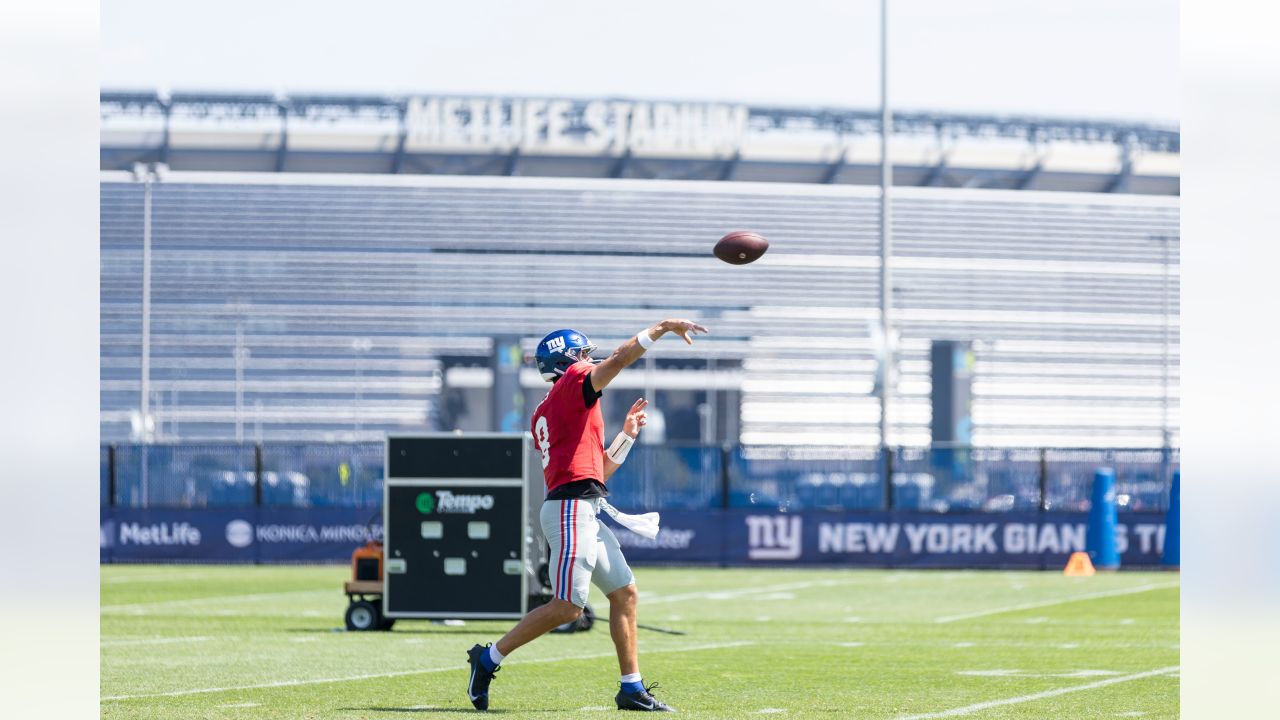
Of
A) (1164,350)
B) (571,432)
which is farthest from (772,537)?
(1164,350)

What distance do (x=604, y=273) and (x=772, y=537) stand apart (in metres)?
59.2

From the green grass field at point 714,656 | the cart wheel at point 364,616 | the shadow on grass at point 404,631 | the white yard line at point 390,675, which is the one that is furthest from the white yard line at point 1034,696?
the cart wheel at point 364,616

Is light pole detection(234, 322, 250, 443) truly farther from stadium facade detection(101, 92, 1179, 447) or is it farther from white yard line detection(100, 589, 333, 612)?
white yard line detection(100, 589, 333, 612)

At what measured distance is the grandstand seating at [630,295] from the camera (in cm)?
8156

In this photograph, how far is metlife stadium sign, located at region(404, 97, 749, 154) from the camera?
92.6 metres

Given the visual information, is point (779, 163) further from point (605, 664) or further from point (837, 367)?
point (605, 664)

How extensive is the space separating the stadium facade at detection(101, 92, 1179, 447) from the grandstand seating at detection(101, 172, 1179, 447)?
0.13 metres

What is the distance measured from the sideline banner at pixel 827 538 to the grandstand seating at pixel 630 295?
5195 cm

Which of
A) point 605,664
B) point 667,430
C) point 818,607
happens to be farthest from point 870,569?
point 667,430

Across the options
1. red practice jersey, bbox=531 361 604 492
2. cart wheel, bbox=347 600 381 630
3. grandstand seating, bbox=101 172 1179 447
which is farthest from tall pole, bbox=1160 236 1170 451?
red practice jersey, bbox=531 361 604 492
